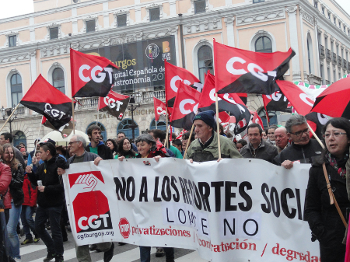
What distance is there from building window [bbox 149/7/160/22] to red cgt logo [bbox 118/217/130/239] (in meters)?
28.6

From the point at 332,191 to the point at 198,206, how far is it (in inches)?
69.3

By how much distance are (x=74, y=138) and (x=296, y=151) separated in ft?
9.45

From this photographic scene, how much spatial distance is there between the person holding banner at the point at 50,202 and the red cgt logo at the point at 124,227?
1.17 metres

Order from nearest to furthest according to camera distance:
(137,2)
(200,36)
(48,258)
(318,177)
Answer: (318,177), (48,258), (200,36), (137,2)

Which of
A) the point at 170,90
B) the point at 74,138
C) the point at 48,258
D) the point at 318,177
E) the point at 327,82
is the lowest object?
the point at 48,258

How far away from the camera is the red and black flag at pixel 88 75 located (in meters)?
7.48

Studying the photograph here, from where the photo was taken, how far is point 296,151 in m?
4.93

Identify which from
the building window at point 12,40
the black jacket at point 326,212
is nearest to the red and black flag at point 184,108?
the black jacket at point 326,212

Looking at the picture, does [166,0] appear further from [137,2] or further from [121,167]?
[121,167]

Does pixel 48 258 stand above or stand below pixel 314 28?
below

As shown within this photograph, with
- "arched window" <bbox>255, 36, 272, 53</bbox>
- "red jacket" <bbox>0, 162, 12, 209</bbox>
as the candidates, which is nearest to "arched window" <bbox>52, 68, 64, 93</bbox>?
"arched window" <bbox>255, 36, 272, 53</bbox>

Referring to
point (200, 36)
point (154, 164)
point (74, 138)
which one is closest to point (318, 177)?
point (154, 164)

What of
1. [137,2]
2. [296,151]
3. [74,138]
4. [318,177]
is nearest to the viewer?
[318,177]

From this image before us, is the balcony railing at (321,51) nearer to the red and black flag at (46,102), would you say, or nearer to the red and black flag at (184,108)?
the red and black flag at (184,108)
